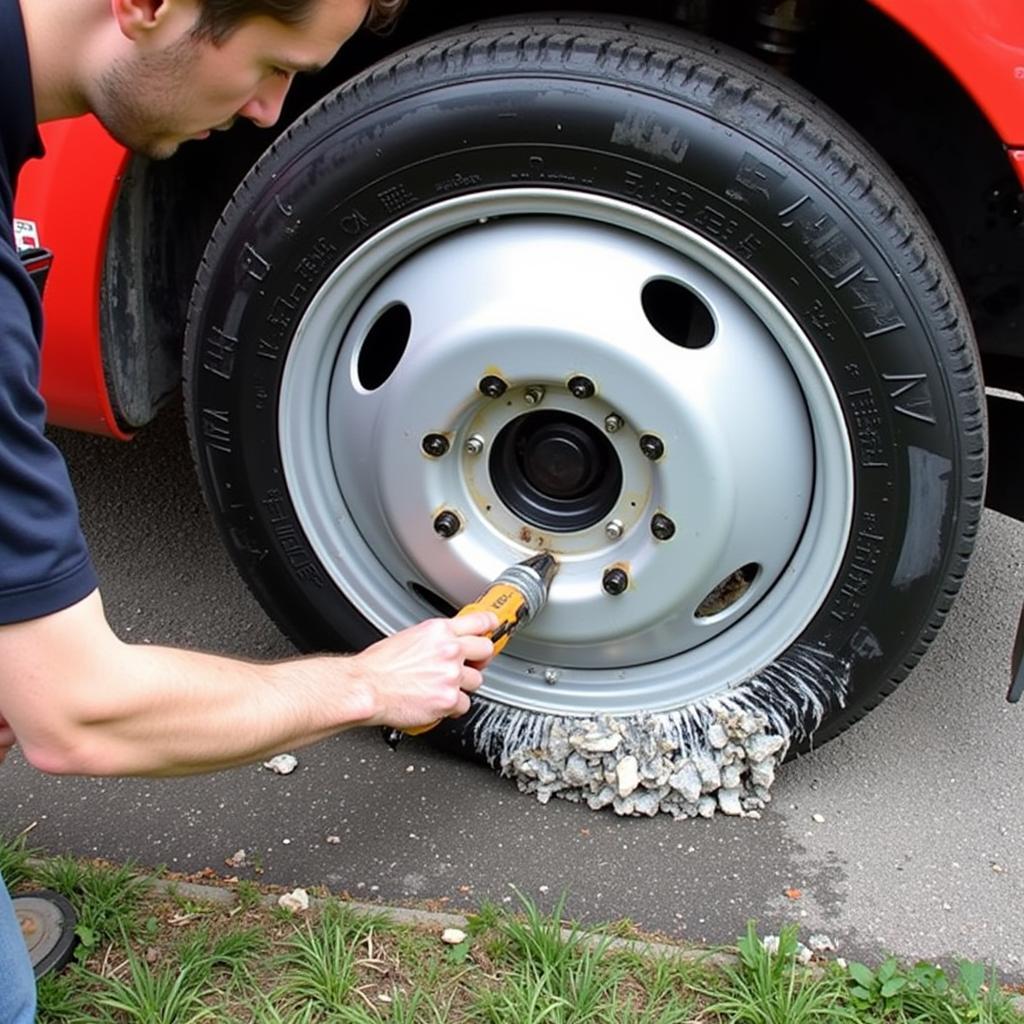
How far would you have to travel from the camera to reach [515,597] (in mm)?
1875

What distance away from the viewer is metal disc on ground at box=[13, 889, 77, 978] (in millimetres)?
1757

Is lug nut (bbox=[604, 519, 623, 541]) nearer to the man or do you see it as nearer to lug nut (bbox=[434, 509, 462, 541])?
lug nut (bbox=[434, 509, 462, 541])

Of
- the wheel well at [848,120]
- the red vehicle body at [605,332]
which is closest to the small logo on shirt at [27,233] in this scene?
the red vehicle body at [605,332]

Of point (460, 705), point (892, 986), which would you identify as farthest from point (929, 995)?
point (460, 705)

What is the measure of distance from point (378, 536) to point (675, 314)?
0.64 meters

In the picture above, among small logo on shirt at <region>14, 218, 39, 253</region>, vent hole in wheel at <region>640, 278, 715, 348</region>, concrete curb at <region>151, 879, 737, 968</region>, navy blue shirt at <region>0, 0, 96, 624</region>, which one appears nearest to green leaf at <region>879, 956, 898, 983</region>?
concrete curb at <region>151, 879, 737, 968</region>

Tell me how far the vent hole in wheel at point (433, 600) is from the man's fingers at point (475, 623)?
1.23 ft

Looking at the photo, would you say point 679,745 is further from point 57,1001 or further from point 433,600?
point 57,1001

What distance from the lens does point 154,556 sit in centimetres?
280

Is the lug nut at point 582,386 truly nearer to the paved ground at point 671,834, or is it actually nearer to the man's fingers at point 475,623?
the man's fingers at point 475,623

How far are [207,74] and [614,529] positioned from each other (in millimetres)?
999

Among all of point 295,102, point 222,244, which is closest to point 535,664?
point 222,244

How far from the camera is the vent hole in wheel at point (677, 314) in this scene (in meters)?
1.89

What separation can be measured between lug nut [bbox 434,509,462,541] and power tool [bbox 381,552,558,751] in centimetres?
11
